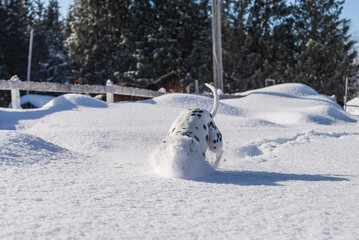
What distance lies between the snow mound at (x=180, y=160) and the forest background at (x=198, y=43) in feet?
64.4

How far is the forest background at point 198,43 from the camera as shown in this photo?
77.6ft

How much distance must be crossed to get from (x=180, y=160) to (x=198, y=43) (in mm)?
22005

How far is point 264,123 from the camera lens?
784cm

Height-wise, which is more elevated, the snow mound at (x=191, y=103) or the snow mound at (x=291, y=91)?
the snow mound at (x=291, y=91)

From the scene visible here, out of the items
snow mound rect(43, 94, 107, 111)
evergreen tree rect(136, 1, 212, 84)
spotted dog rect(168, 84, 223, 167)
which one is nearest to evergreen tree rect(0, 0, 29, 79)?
evergreen tree rect(136, 1, 212, 84)

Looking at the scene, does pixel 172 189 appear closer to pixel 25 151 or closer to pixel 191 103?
pixel 25 151

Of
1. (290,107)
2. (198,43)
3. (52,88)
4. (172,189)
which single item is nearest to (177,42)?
(198,43)

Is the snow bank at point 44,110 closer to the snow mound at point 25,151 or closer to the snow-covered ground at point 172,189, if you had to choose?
the snow-covered ground at point 172,189

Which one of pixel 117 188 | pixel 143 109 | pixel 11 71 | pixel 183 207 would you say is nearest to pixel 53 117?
pixel 143 109

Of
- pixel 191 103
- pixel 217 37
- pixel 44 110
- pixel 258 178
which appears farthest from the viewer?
pixel 217 37

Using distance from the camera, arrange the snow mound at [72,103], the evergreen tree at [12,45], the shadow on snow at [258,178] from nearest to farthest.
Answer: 1. the shadow on snow at [258,178]
2. the snow mound at [72,103]
3. the evergreen tree at [12,45]

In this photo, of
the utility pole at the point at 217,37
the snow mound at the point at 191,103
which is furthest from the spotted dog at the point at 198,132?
the utility pole at the point at 217,37

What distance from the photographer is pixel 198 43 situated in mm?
24438

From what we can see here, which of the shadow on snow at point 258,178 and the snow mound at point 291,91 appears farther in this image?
the snow mound at point 291,91
